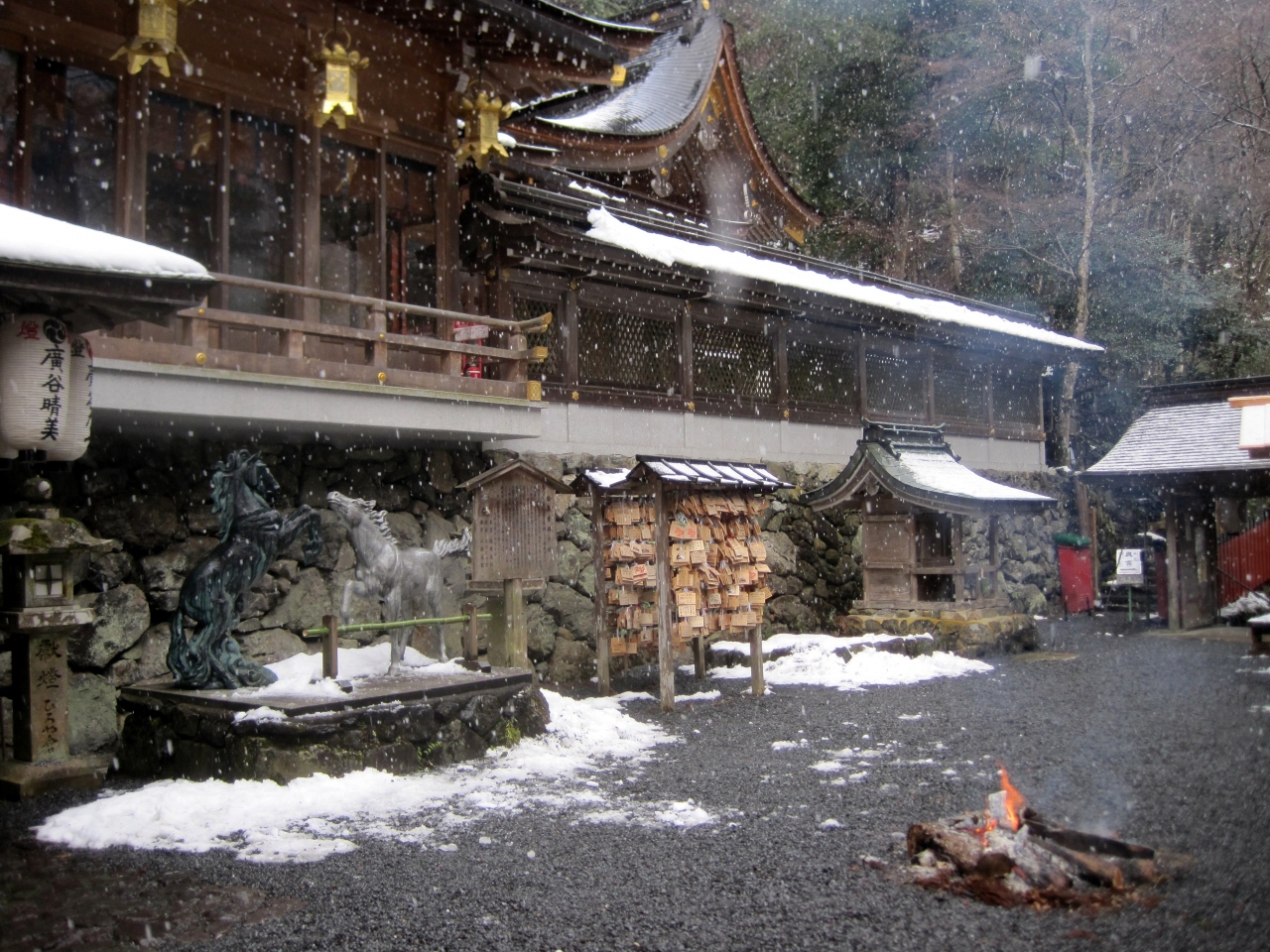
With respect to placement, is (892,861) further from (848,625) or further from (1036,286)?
(1036,286)

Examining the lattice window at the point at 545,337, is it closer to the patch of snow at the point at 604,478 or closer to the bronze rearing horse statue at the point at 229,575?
the patch of snow at the point at 604,478

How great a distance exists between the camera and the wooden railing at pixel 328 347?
847 centimetres

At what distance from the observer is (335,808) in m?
6.41

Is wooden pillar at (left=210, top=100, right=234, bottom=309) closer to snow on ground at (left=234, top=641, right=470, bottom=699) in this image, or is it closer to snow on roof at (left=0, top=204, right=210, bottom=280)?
snow on roof at (left=0, top=204, right=210, bottom=280)

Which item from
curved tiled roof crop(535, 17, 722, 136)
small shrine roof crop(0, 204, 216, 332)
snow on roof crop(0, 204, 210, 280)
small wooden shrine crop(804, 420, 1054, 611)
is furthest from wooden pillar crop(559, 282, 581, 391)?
snow on roof crop(0, 204, 210, 280)

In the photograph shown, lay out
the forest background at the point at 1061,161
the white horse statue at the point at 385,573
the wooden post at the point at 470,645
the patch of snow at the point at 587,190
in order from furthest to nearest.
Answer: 1. the forest background at the point at 1061,161
2. the patch of snow at the point at 587,190
3. the wooden post at the point at 470,645
4. the white horse statue at the point at 385,573

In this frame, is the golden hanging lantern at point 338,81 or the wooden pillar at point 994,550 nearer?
the golden hanging lantern at point 338,81

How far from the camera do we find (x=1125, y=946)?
161 inches

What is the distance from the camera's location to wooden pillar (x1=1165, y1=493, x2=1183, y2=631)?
55.7ft

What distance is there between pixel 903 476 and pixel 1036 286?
Answer: 1563 cm

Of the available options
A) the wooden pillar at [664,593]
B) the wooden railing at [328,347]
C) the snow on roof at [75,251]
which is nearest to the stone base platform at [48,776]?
Answer: the wooden railing at [328,347]

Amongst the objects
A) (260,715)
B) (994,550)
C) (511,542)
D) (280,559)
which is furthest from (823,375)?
(260,715)

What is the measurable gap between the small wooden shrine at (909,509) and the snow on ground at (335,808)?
23.4ft

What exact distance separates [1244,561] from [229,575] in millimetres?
17947
